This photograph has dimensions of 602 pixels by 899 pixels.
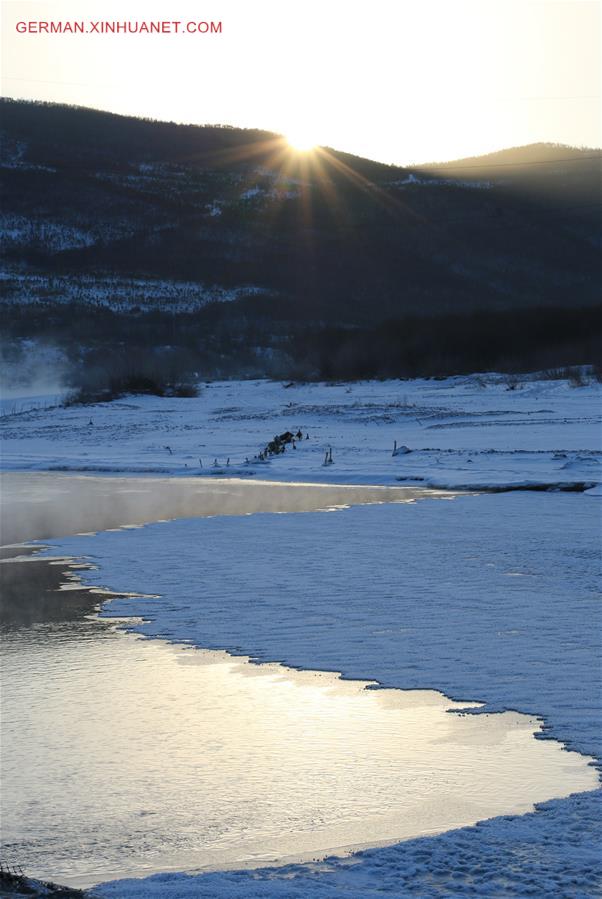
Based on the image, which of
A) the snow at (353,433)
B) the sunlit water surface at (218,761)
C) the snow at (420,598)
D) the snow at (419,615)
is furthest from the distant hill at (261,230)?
the sunlit water surface at (218,761)

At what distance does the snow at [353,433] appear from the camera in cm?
2153

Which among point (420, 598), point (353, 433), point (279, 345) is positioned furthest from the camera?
point (279, 345)

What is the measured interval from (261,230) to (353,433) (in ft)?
344

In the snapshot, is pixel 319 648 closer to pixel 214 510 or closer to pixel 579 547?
pixel 579 547

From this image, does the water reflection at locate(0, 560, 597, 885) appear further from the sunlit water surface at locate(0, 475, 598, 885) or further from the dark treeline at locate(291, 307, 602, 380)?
the dark treeline at locate(291, 307, 602, 380)

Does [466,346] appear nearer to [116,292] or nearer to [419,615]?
[419,615]

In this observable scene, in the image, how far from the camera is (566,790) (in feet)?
18.2

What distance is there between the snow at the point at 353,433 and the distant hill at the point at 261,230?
43178 mm

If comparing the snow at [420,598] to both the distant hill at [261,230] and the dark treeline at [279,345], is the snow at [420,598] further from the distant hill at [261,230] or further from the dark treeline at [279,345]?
the distant hill at [261,230]

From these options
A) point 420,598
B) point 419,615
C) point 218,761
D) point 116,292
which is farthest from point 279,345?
point 218,761

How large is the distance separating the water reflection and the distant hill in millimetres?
76438

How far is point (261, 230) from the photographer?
5182 inches

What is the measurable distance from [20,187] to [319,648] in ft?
439

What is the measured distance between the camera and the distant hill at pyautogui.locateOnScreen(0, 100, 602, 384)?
10512cm
